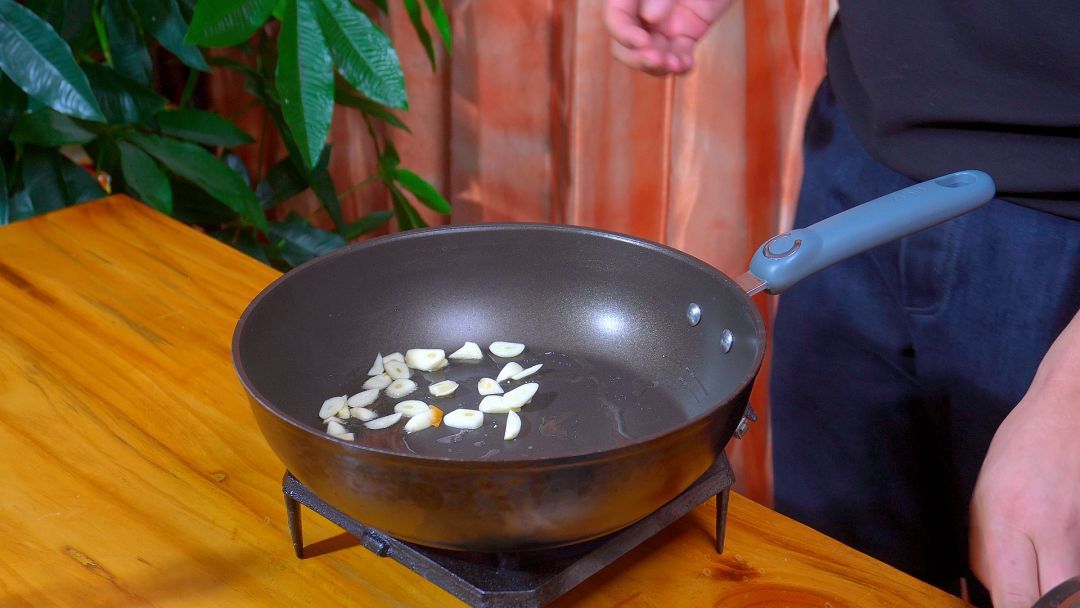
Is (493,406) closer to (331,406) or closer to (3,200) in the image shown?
(331,406)

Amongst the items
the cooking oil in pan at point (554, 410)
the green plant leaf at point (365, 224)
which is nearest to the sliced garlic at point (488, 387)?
the cooking oil in pan at point (554, 410)

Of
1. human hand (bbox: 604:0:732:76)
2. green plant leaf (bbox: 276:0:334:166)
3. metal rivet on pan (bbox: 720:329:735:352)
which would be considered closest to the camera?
metal rivet on pan (bbox: 720:329:735:352)

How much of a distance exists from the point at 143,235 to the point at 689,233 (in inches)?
33.0

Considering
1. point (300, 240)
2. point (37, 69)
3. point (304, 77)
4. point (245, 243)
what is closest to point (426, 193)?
point (300, 240)

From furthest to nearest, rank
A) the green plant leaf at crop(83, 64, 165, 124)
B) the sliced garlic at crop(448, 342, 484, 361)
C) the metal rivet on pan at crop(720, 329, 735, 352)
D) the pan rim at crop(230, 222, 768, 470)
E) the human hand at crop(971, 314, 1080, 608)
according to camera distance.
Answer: the green plant leaf at crop(83, 64, 165, 124) < the sliced garlic at crop(448, 342, 484, 361) < the metal rivet on pan at crop(720, 329, 735, 352) < the human hand at crop(971, 314, 1080, 608) < the pan rim at crop(230, 222, 768, 470)

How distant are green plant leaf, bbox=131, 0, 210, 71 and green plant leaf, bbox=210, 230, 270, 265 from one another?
339 mm

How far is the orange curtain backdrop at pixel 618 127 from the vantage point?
60.4 inches

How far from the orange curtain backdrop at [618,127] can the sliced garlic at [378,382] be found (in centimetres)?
90

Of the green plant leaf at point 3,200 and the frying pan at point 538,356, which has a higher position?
the frying pan at point 538,356

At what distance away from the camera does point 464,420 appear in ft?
2.48

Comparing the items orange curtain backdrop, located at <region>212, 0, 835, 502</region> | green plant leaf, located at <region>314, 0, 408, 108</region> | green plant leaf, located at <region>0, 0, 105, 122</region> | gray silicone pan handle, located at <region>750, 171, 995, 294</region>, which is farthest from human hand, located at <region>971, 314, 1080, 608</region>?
green plant leaf, located at <region>0, 0, 105, 122</region>

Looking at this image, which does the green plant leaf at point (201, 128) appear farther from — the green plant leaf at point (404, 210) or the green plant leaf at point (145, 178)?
the green plant leaf at point (404, 210)

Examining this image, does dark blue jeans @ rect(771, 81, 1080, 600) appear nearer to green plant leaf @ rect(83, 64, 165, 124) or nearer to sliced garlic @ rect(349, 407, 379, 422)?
sliced garlic @ rect(349, 407, 379, 422)

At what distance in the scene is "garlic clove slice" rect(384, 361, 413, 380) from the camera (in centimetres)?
82
